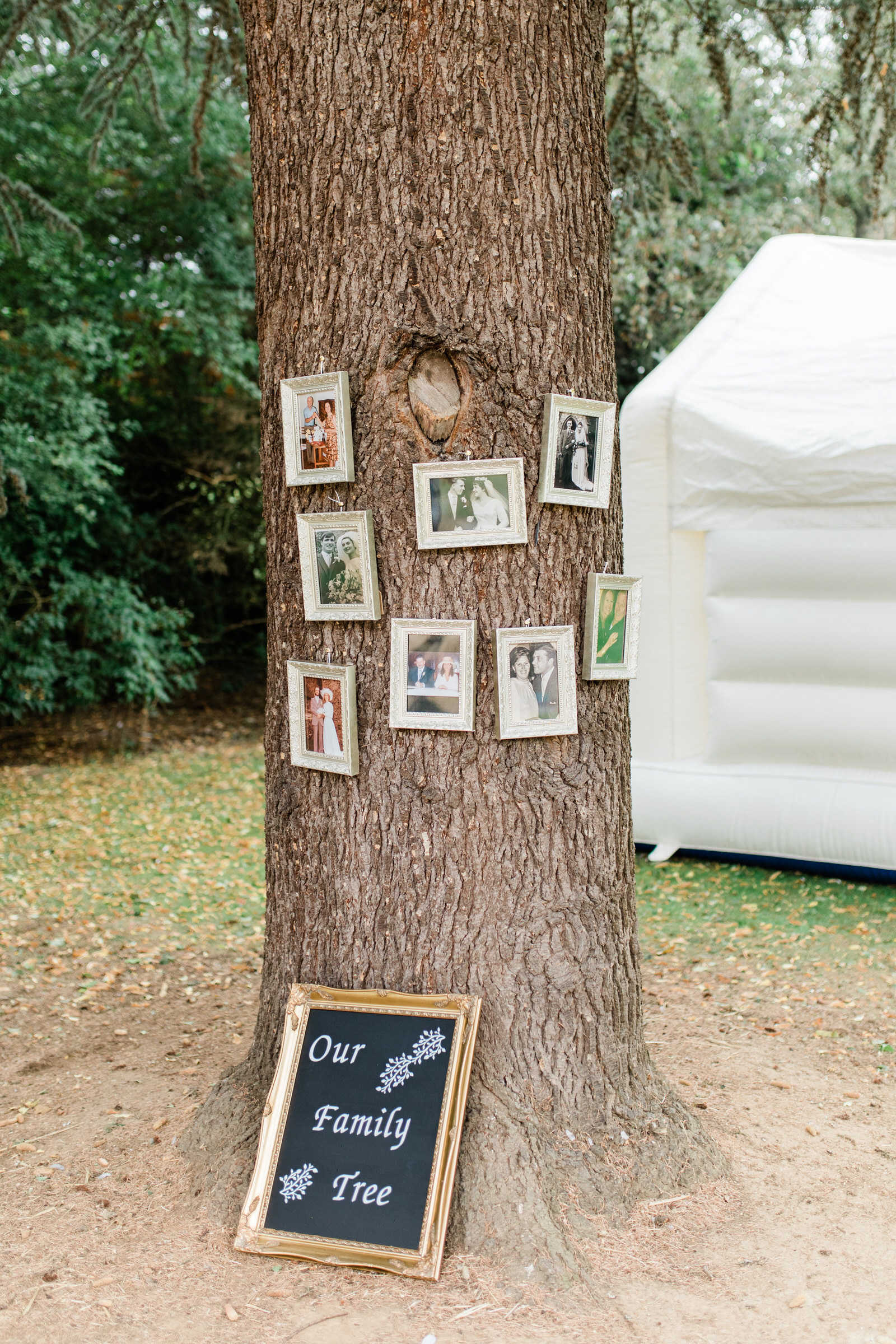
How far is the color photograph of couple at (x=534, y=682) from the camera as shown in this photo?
2.38 meters

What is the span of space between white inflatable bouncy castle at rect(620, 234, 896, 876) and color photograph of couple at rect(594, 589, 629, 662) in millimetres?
2739

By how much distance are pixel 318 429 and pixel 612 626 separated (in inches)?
31.1

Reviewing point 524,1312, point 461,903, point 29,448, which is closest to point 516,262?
point 461,903

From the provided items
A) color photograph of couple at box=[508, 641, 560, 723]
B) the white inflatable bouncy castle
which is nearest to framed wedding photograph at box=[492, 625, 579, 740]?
color photograph of couple at box=[508, 641, 560, 723]

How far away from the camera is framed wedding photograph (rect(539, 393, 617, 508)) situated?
240cm

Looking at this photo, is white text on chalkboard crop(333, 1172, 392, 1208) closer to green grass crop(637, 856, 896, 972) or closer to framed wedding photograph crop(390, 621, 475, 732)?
framed wedding photograph crop(390, 621, 475, 732)

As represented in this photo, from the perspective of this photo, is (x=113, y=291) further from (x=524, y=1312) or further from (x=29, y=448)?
(x=524, y=1312)

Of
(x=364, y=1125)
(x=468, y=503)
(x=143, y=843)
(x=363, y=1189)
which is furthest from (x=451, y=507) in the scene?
(x=143, y=843)

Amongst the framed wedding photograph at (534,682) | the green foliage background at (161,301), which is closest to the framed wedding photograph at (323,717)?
the framed wedding photograph at (534,682)

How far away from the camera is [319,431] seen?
8.01ft

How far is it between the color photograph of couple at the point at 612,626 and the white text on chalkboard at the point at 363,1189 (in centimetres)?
120

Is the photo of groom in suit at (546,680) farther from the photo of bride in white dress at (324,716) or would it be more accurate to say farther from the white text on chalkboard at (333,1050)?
the white text on chalkboard at (333,1050)

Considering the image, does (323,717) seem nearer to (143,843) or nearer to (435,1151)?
(435,1151)

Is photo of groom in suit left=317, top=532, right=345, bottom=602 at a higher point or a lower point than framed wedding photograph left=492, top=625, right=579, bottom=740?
higher
